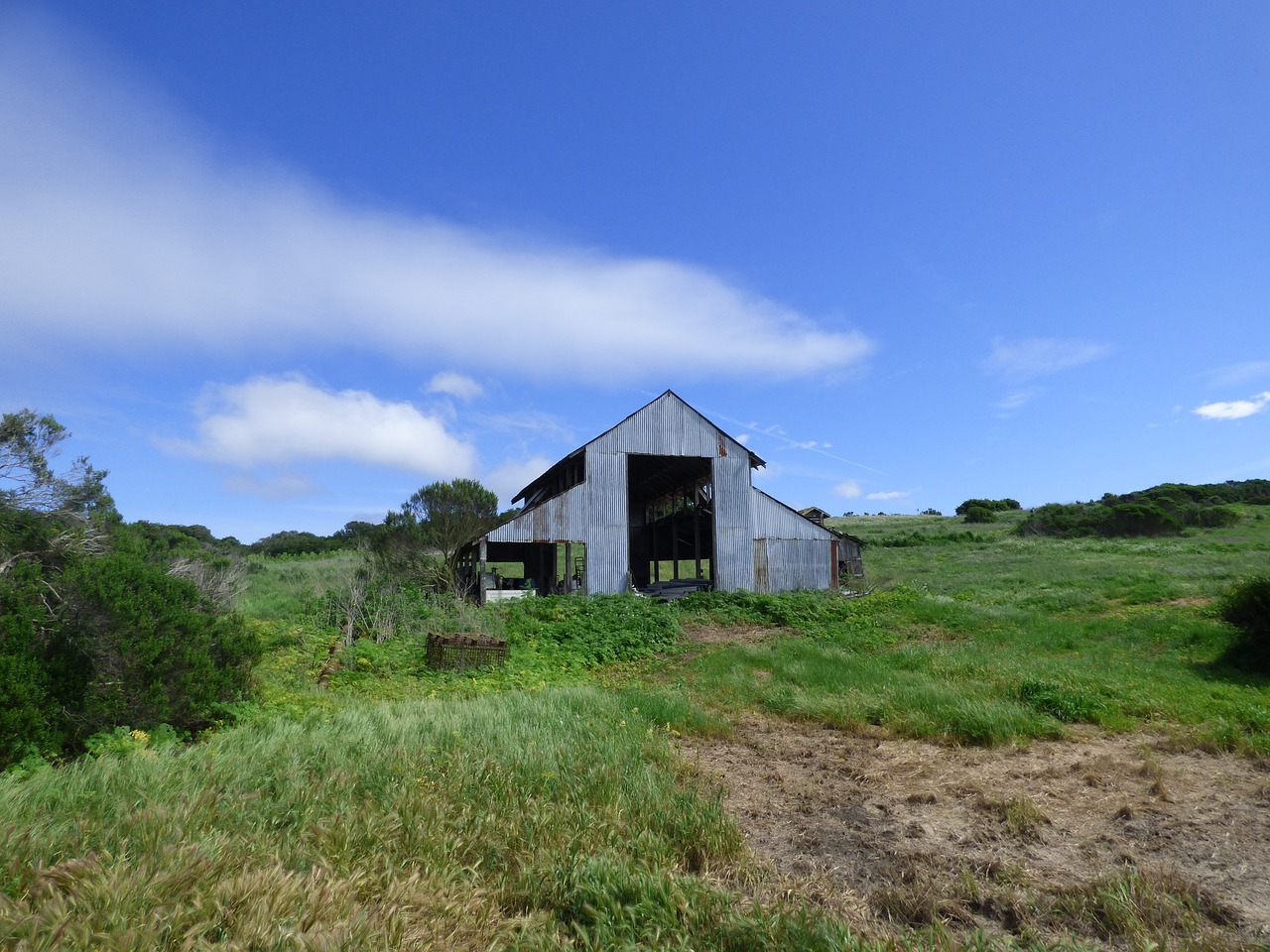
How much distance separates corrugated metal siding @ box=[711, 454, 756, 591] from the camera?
24.2 metres

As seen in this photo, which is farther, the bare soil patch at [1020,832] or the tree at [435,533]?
the tree at [435,533]

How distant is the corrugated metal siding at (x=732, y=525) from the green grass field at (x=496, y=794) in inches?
400

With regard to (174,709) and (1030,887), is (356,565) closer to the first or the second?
(174,709)

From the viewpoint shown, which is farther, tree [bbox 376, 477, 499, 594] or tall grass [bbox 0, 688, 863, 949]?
tree [bbox 376, 477, 499, 594]

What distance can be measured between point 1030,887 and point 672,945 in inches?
91.6

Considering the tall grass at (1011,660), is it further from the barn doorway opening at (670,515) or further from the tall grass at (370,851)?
the tall grass at (370,851)

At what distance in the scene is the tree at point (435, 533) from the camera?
23.8 metres

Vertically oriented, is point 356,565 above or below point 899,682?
above

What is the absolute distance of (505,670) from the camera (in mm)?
12188

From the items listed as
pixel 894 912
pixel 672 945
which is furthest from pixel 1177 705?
pixel 672 945

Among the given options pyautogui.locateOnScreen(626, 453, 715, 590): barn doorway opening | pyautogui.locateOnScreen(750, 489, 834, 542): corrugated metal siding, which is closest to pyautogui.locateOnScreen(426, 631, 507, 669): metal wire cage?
pyautogui.locateOnScreen(626, 453, 715, 590): barn doorway opening

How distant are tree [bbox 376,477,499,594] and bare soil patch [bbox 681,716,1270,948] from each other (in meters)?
Result: 17.6

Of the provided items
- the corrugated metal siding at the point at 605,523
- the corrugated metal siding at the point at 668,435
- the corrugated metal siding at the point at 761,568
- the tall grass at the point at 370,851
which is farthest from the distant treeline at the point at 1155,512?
the tall grass at the point at 370,851

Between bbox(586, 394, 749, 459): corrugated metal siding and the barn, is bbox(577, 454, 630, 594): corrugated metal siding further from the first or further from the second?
bbox(586, 394, 749, 459): corrugated metal siding
